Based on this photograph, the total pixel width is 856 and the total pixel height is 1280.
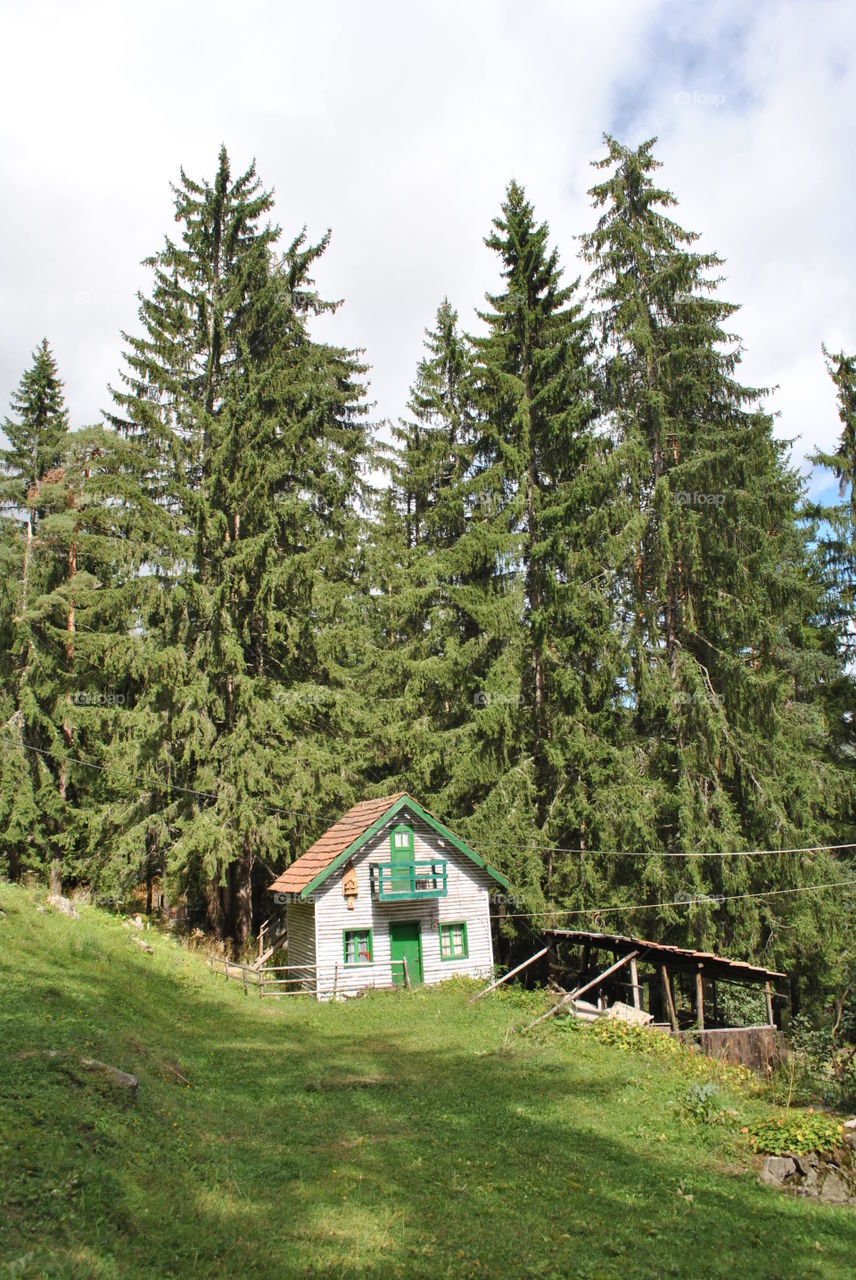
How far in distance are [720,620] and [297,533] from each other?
1315cm

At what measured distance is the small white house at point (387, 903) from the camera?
20656 mm

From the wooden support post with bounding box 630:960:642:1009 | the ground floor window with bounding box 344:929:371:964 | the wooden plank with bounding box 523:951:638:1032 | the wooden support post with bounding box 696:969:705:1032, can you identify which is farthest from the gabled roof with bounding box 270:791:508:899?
the wooden support post with bounding box 696:969:705:1032

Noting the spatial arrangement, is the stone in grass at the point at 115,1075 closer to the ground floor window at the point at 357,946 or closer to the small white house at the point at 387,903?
the small white house at the point at 387,903

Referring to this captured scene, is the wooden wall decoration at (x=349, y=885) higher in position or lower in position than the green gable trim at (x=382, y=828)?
lower

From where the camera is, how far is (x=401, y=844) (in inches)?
851

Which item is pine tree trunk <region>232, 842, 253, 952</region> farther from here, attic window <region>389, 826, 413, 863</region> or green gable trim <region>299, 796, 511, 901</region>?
attic window <region>389, 826, 413, 863</region>

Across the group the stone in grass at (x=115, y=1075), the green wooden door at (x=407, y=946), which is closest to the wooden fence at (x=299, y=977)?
the green wooden door at (x=407, y=946)

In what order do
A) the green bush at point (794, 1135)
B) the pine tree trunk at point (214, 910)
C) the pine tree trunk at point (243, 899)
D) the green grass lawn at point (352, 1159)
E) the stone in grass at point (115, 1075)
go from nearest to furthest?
the green grass lawn at point (352, 1159) → the stone in grass at point (115, 1075) → the green bush at point (794, 1135) → the pine tree trunk at point (243, 899) → the pine tree trunk at point (214, 910)

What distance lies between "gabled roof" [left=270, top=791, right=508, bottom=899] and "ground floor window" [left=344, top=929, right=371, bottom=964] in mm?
1780

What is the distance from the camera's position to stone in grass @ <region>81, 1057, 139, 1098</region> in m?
8.55

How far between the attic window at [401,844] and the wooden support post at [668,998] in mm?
7289

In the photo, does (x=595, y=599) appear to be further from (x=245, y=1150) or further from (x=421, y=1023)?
(x=245, y=1150)

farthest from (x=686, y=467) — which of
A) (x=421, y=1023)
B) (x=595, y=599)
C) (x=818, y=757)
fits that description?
(x=421, y=1023)

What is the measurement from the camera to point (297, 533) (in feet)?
82.6
